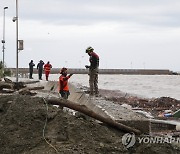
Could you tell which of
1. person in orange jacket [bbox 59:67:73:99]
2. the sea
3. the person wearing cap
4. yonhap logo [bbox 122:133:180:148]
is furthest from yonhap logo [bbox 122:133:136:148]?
the sea

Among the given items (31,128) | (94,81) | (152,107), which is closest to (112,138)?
(31,128)

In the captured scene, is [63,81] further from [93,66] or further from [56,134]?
[56,134]

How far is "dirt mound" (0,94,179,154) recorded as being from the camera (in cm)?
796

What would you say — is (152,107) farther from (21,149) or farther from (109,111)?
(21,149)

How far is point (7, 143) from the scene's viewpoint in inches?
330

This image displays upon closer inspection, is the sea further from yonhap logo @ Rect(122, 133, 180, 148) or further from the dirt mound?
yonhap logo @ Rect(122, 133, 180, 148)

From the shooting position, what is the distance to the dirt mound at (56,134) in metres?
7.96

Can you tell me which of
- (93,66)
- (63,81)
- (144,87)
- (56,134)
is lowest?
(144,87)

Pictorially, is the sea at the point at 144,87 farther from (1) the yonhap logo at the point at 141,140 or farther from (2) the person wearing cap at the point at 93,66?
(1) the yonhap logo at the point at 141,140

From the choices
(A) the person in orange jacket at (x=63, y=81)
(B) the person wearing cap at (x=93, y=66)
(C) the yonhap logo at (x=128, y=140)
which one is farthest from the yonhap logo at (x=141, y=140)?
(B) the person wearing cap at (x=93, y=66)

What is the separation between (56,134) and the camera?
830 cm

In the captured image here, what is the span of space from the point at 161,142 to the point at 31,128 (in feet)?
8.00

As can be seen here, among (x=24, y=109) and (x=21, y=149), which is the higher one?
(x=24, y=109)

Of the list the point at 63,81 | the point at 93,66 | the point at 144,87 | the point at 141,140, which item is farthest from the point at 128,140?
the point at 144,87
